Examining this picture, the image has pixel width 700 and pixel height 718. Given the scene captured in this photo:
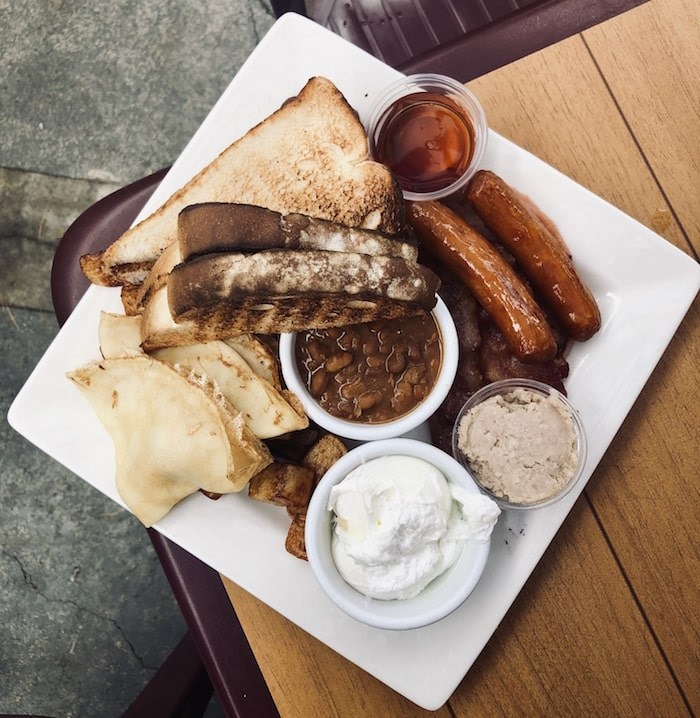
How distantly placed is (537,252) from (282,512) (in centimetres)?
82

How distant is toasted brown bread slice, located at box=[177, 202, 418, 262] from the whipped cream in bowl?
0.43m

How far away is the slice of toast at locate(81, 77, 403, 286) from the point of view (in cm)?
163

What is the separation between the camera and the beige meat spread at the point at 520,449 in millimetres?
1534

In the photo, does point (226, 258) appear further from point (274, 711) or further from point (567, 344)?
point (274, 711)

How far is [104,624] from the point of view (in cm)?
262

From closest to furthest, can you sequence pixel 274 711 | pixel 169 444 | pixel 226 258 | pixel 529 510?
pixel 226 258 → pixel 169 444 → pixel 529 510 → pixel 274 711

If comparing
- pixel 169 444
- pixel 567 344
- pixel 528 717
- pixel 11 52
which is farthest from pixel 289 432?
pixel 11 52

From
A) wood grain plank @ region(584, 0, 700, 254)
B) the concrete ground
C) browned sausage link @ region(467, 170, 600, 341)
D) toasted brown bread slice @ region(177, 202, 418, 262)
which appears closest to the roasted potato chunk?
toasted brown bread slice @ region(177, 202, 418, 262)

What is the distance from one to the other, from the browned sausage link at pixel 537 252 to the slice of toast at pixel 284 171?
26 cm

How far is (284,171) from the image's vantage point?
165cm

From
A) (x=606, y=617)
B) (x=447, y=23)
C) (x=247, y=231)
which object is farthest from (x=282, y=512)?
(x=447, y=23)

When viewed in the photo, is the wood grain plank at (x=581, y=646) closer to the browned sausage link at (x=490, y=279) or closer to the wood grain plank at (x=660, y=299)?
the wood grain plank at (x=660, y=299)

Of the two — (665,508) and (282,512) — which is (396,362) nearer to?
(282,512)

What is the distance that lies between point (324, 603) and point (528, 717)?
1.79 ft
